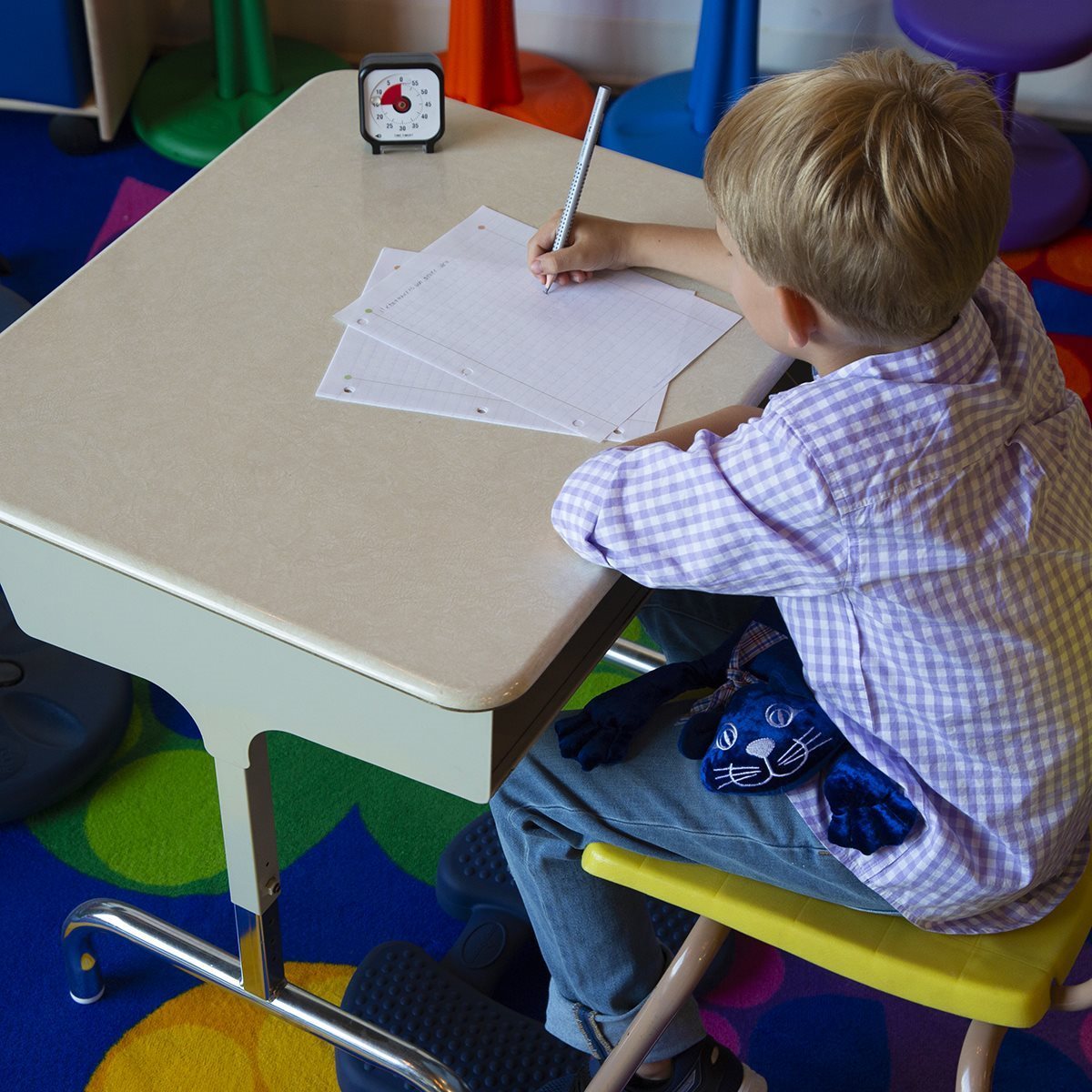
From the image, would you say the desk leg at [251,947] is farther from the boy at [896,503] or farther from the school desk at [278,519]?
the boy at [896,503]

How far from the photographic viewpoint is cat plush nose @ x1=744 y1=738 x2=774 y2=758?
111 centimetres

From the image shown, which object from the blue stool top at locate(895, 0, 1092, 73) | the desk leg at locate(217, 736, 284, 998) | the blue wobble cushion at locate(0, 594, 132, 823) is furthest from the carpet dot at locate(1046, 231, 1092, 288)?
the desk leg at locate(217, 736, 284, 998)

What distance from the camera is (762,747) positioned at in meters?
1.12

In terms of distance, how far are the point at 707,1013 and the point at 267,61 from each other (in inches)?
87.0

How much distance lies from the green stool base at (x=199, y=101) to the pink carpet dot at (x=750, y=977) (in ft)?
6.38

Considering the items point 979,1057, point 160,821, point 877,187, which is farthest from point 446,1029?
point 877,187

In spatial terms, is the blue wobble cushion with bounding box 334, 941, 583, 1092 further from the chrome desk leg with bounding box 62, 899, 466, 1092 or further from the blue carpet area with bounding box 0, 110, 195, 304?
the blue carpet area with bounding box 0, 110, 195, 304

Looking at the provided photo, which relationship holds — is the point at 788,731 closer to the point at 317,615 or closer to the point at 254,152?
the point at 317,615

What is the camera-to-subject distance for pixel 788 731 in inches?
43.7

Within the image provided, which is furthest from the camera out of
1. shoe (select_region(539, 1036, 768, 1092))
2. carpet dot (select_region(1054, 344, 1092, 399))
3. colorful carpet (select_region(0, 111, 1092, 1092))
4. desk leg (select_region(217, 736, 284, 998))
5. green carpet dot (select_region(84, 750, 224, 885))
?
carpet dot (select_region(1054, 344, 1092, 399))

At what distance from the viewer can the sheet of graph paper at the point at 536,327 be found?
1.22 metres

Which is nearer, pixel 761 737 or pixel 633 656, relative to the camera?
pixel 761 737

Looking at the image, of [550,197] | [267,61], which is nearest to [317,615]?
[550,197]

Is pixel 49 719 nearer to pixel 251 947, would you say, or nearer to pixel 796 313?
pixel 251 947
